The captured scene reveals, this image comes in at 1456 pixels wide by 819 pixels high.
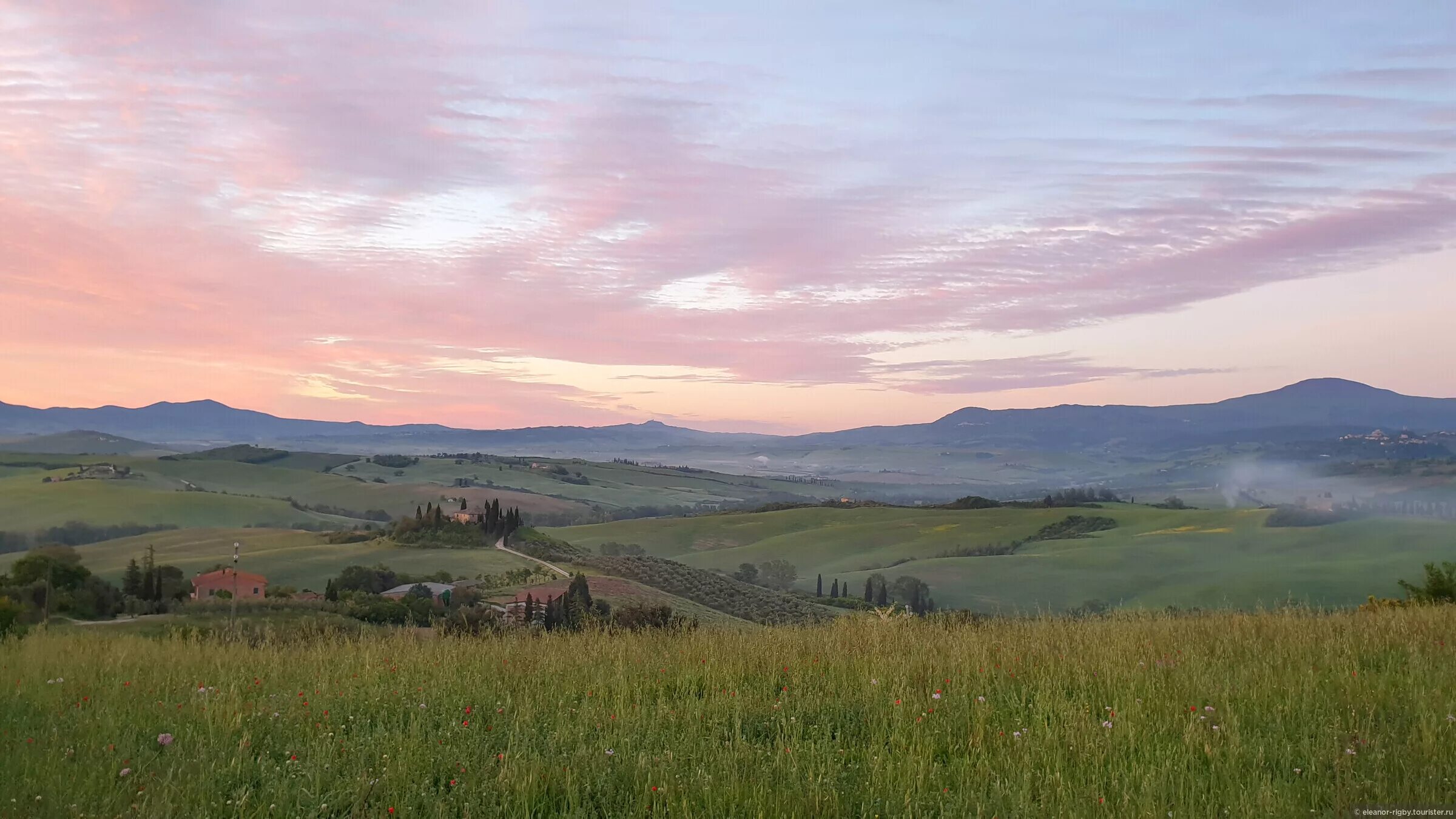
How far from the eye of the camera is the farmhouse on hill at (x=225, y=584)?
251ft

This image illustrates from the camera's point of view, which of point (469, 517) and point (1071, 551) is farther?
point (469, 517)

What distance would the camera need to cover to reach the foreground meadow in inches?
204

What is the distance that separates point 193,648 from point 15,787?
6528 millimetres

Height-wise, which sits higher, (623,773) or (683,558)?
(623,773)

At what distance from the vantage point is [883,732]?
6.51m

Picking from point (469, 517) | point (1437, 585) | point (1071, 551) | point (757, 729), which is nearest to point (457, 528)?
point (469, 517)

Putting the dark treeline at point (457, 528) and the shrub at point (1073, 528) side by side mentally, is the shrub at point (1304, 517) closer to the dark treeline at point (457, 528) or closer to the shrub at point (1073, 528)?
the shrub at point (1073, 528)

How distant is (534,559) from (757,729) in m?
105

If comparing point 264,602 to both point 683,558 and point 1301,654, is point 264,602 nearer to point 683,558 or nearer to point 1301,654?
point 1301,654

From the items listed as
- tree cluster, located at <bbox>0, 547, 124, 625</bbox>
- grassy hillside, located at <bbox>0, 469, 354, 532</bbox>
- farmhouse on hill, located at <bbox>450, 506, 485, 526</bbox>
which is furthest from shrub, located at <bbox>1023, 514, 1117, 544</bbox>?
tree cluster, located at <bbox>0, 547, 124, 625</bbox>

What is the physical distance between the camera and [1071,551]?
439 feet

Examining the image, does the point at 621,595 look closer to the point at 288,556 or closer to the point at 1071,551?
the point at 288,556

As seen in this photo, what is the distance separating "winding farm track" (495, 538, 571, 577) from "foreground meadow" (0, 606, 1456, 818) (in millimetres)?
80673

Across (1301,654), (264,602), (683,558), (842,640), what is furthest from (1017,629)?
(683,558)
